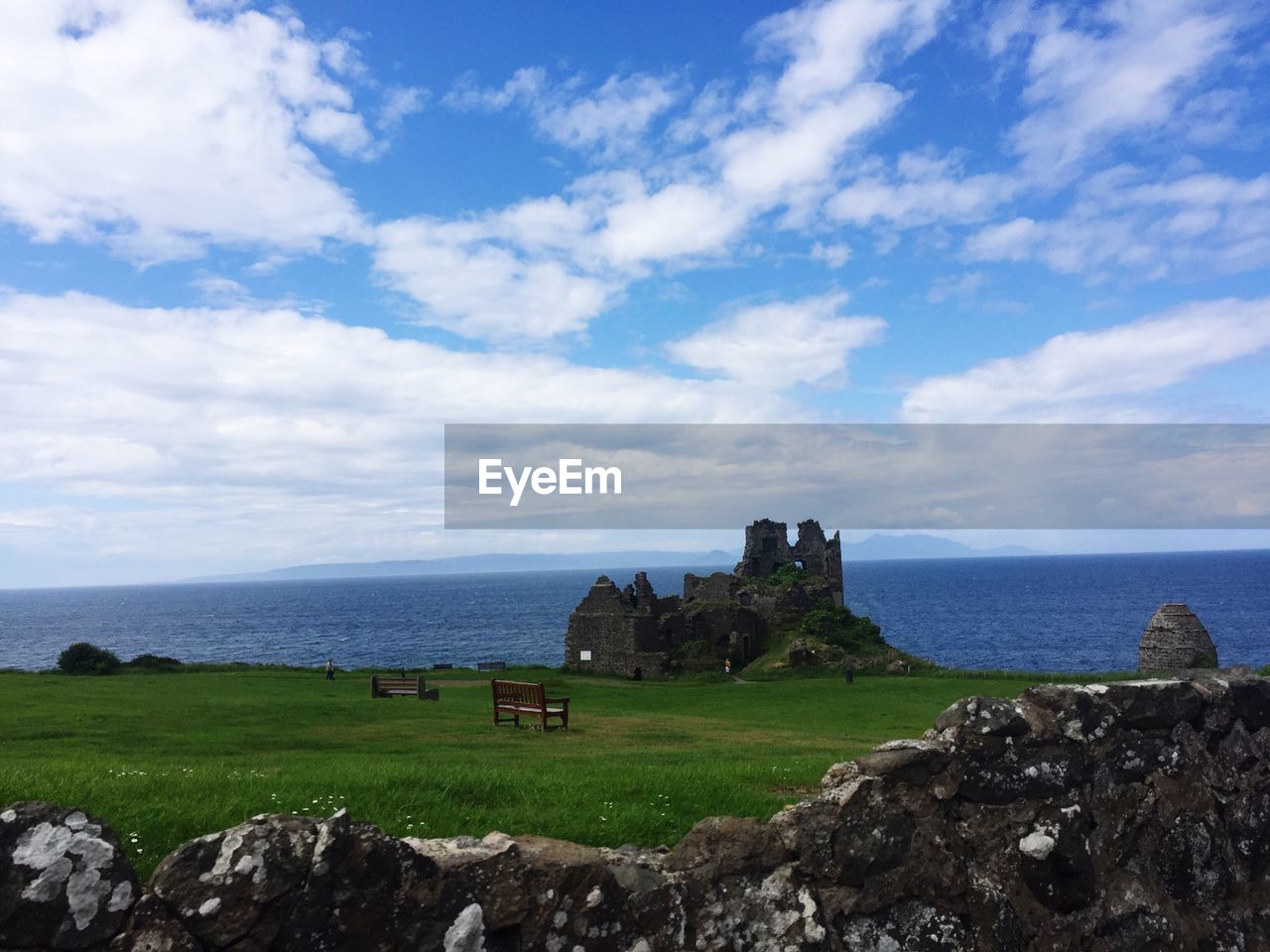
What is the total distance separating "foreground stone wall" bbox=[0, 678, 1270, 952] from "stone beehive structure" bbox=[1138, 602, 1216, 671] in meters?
34.9

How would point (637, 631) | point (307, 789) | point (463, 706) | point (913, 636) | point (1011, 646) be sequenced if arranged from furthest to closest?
point (913, 636) < point (1011, 646) < point (637, 631) < point (463, 706) < point (307, 789)

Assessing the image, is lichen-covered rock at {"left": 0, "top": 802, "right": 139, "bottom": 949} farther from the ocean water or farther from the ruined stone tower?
the ocean water

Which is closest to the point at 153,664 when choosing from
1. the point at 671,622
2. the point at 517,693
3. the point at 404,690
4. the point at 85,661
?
the point at 85,661

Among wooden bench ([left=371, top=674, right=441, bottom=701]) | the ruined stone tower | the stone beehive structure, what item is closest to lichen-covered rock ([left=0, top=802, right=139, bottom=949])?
wooden bench ([left=371, top=674, right=441, bottom=701])

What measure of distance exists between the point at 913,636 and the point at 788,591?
57998 mm

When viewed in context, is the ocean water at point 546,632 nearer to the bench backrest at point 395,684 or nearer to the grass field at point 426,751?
the bench backrest at point 395,684

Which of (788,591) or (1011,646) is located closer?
(788,591)

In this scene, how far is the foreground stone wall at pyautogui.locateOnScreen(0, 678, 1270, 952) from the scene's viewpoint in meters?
4.18

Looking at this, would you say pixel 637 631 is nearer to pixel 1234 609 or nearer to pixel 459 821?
pixel 459 821

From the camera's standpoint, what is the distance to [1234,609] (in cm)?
13675

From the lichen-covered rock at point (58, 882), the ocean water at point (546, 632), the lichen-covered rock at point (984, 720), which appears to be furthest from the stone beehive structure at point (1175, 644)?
the ocean water at point (546, 632)

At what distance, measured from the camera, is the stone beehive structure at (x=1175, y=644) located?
36469 mm

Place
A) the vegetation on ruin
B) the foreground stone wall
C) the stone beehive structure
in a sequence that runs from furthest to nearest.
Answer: the vegetation on ruin < the stone beehive structure < the foreground stone wall

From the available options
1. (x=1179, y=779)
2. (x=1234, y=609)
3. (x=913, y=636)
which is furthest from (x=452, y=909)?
(x=1234, y=609)
